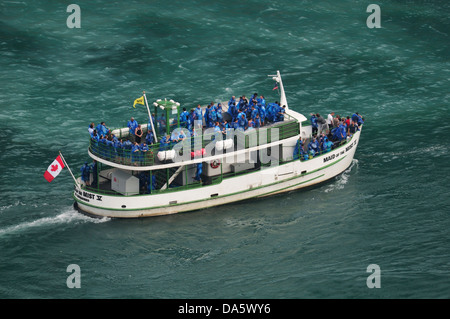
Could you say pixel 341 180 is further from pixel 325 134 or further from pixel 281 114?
pixel 281 114

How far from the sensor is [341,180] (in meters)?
65.2

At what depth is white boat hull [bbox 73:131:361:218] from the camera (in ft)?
194

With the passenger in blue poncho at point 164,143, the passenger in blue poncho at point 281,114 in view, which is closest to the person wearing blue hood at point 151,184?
the passenger in blue poncho at point 164,143

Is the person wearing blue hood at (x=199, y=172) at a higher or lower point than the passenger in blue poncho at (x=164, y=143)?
lower

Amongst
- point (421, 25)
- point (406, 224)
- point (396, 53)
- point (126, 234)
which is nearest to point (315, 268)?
point (406, 224)

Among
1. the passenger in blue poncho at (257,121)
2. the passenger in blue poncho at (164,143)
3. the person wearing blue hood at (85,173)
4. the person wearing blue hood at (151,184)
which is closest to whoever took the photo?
the passenger in blue poncho at (164,143)

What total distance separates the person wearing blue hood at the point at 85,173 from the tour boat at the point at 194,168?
0.31ft

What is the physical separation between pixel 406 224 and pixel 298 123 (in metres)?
11.3

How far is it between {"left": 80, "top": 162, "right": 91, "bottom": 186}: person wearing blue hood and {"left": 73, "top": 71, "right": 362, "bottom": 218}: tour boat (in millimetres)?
96

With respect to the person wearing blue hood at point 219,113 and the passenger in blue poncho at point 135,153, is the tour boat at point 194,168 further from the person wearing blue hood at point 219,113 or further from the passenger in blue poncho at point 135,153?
the person wearing blue hood at point 219,113

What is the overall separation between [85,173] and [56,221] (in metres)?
3.99

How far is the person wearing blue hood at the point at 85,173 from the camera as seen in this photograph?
60.2m

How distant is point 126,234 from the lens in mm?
57469

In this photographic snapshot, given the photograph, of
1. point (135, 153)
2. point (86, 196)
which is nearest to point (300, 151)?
point (135, 153)
